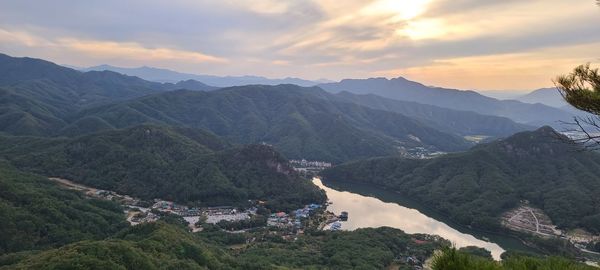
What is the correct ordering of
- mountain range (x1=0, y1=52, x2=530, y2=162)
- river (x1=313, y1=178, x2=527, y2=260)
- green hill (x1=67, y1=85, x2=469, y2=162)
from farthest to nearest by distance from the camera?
green hill (x1=67, y1=85, x2=469, y2=162)
mountain range (x1=0, y1=52, x2=530, y2=162)
river (x1=313, y1=178, x2=527, y2=260)

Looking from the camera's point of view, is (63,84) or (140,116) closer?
(140,116)

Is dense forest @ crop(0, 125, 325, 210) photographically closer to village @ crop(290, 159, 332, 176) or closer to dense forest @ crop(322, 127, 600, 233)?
dense forest @ crop(322, 127, 600, 233)

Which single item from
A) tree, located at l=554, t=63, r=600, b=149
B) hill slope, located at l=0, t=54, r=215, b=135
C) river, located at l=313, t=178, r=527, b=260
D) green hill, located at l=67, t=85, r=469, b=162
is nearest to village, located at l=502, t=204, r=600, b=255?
river, located at l=313, t=178, r=527, b=260

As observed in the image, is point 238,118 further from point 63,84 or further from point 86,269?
point 86,269

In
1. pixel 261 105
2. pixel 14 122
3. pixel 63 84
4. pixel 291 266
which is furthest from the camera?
pixel 63 84

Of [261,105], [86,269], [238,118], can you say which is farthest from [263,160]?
[261,105]

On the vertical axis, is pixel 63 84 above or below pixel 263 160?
above
